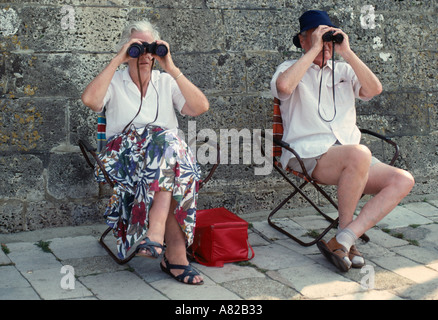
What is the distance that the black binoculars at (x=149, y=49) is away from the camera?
125 inches

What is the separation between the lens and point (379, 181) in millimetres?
3492

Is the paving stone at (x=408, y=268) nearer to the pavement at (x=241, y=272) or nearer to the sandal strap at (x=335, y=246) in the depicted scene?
the pavement at (x=241, y=272)

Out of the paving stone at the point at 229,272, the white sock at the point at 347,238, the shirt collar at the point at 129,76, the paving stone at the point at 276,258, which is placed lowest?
the paving stone at the point at 276,258

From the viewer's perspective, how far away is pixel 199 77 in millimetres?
4141

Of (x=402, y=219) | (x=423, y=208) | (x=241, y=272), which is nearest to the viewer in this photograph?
(x=241, y=272)

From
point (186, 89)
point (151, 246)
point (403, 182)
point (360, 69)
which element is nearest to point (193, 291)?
point (151, 246)

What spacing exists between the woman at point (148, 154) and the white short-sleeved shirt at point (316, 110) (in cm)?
67

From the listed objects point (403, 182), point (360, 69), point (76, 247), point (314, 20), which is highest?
point (314, 20)

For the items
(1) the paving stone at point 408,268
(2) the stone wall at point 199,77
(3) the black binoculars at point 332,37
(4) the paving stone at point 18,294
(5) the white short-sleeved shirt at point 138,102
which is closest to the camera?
(4) the paving stone at point 18,294

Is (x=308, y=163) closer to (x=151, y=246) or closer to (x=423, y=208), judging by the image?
(x=151, y=246)

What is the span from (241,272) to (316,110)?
1.16m
